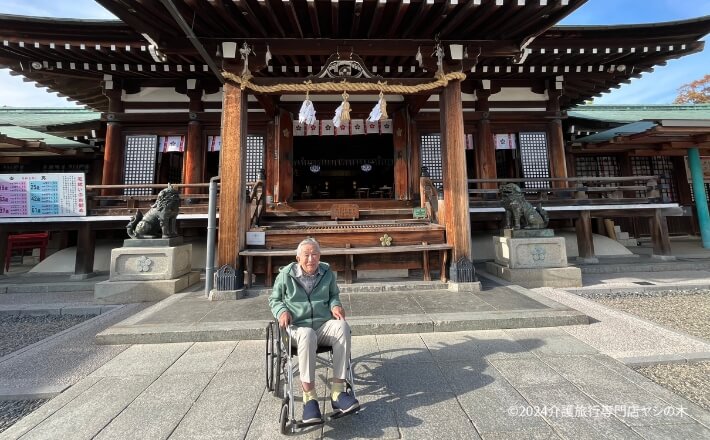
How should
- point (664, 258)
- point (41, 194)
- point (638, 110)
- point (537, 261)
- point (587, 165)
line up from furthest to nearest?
point (638, 110) → point (587, 165) → point (664, 258) → point (41, 194) → point (537, 261)

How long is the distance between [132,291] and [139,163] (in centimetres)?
520

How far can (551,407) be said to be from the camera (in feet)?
7.71

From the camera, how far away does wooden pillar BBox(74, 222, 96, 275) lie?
769 cm

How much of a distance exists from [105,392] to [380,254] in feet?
14.8

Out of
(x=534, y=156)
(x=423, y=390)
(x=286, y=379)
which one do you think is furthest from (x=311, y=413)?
(x=534, y=156)

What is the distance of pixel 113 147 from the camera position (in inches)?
349

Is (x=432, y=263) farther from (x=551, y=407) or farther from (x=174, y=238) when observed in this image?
(x=174, y=238)

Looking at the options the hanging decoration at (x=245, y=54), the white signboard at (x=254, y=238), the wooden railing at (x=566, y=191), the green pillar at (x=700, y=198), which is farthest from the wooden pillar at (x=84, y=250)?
the green pillar at (x=700, y=198)

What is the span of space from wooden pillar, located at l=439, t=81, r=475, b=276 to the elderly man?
3848 millimetres

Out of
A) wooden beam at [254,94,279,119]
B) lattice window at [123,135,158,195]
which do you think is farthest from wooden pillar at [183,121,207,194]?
wooden beam at [254,94,279,119]

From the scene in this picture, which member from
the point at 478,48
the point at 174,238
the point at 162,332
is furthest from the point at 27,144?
the point at 478,48

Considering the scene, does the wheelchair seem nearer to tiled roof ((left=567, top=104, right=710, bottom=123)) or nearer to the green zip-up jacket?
the green zip-up jacket

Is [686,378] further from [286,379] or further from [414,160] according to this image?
[414,160]

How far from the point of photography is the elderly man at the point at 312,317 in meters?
2.23
